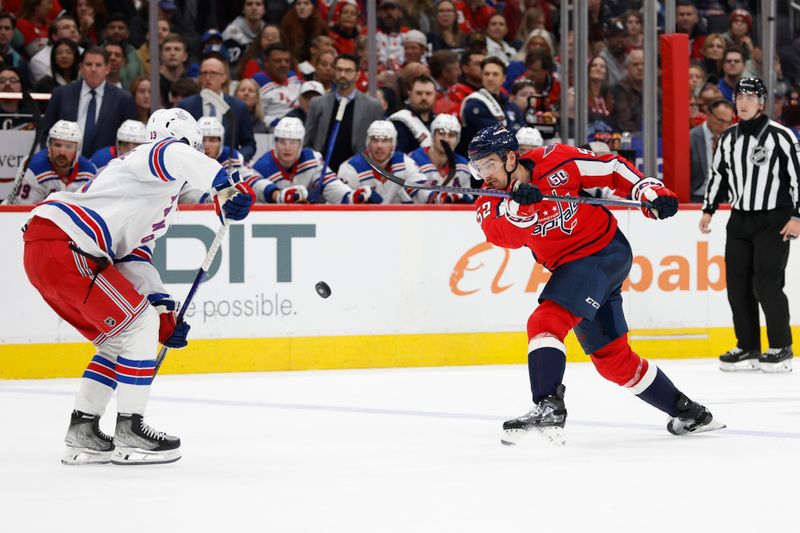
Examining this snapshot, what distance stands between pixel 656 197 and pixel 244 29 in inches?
222

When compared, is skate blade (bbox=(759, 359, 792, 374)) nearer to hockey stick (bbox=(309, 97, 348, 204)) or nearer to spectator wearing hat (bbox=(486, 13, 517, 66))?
hockey stick (bbox=(309, 97, 348, 204))

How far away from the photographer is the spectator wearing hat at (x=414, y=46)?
9.86 m

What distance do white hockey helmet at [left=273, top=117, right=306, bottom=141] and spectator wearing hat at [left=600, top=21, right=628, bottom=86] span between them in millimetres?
2869

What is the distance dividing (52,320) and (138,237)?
2.82 meters

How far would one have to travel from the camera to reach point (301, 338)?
24.2 ft

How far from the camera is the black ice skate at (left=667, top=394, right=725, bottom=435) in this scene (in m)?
4.75

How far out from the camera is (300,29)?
9.55m

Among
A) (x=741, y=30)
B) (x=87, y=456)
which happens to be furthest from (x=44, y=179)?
(x=741, y=30)

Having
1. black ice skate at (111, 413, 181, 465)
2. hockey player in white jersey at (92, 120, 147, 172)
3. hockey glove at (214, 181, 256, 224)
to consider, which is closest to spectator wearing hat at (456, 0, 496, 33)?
hockey player in white jersey at (92, 120, 147, 172)

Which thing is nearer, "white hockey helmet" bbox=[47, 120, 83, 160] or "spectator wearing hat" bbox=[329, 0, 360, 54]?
"white hockey helmet" bbox=[47, 120, 83, 160]

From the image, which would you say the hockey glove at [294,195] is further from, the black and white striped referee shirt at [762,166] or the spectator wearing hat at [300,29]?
the black and white striped referee shirt at [762,166]

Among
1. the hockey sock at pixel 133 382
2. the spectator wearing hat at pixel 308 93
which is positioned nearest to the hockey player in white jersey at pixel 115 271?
the hockey sock at pixel 133 382

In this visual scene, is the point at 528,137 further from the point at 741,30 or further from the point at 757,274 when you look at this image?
the point at 741,30

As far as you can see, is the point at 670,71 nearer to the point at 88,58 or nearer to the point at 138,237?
the point at 88,58
